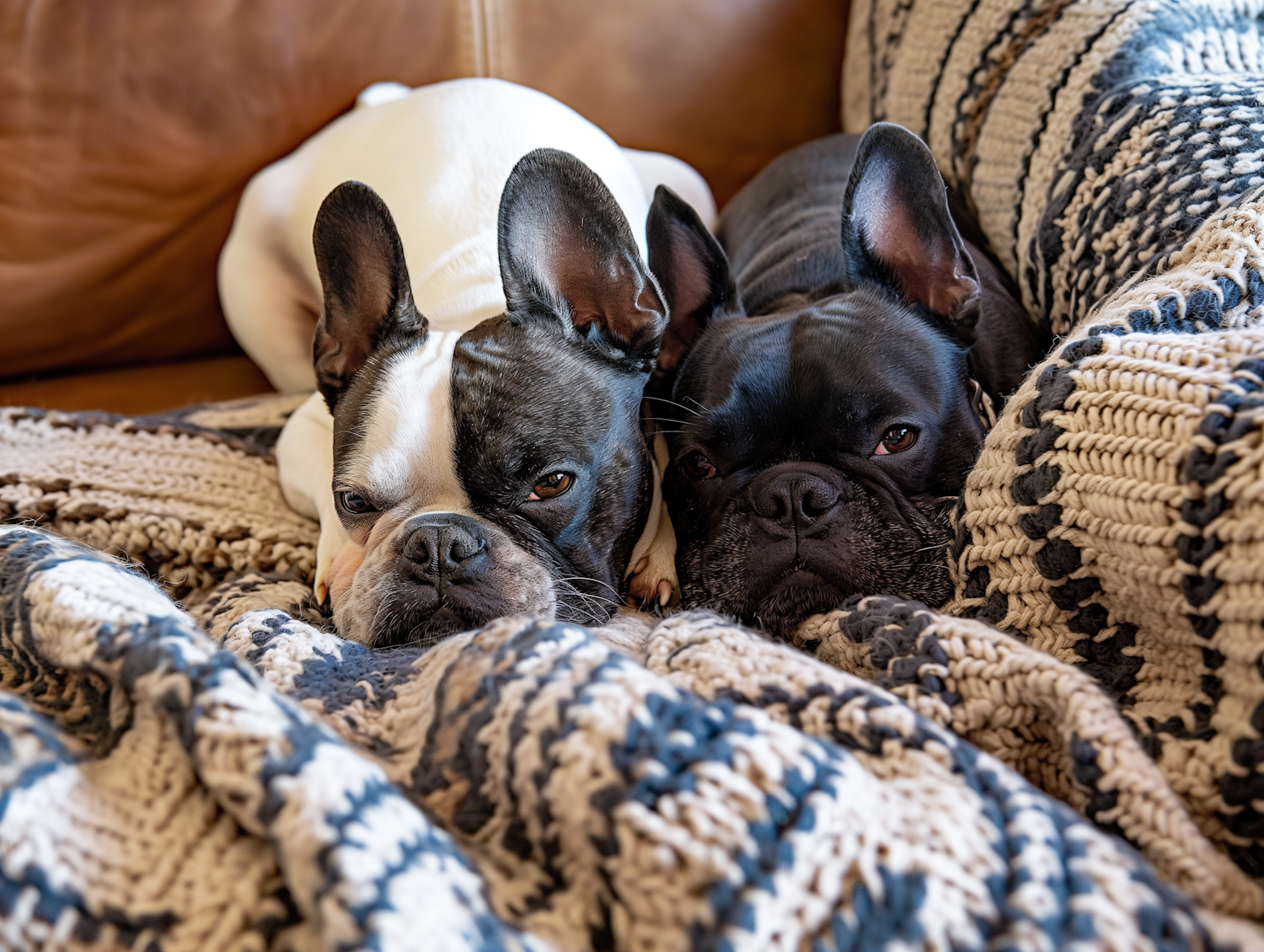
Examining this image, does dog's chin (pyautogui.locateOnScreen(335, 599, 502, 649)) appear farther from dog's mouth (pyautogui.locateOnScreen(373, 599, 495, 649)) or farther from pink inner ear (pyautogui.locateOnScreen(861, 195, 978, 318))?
pink inner ear (pyautogui.locateOnScreen(861, 195, 978, 318))

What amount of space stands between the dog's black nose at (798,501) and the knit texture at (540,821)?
0.39 metres

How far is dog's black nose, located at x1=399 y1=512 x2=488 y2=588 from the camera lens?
1.24 meters

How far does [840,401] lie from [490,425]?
19.2 inches

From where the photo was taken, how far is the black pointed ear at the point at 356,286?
1417mm

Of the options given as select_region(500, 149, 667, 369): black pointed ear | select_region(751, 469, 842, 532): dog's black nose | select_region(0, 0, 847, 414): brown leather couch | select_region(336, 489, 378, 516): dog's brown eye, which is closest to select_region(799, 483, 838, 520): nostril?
select_region(751, 469, 842, 532): dog's black nose

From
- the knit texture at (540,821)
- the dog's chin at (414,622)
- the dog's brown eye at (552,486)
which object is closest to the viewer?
the knit texture at (540,821)

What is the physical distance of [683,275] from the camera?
163 cm

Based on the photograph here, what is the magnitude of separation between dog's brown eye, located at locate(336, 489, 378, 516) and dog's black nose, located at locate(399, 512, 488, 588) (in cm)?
16

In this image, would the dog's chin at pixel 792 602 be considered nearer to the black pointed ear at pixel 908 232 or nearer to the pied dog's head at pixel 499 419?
the pied dog's head at pixel 499 419

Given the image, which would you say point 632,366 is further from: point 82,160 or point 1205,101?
point 82,160

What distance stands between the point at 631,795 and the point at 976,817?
10.7 inches

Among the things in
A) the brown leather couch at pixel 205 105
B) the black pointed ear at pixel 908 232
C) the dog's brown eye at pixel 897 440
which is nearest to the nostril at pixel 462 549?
the dog's brown eye at pixel 897 440

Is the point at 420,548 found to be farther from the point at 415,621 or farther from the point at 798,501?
the point at 798,501

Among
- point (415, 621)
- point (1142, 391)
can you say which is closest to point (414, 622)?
point (415, 621)
